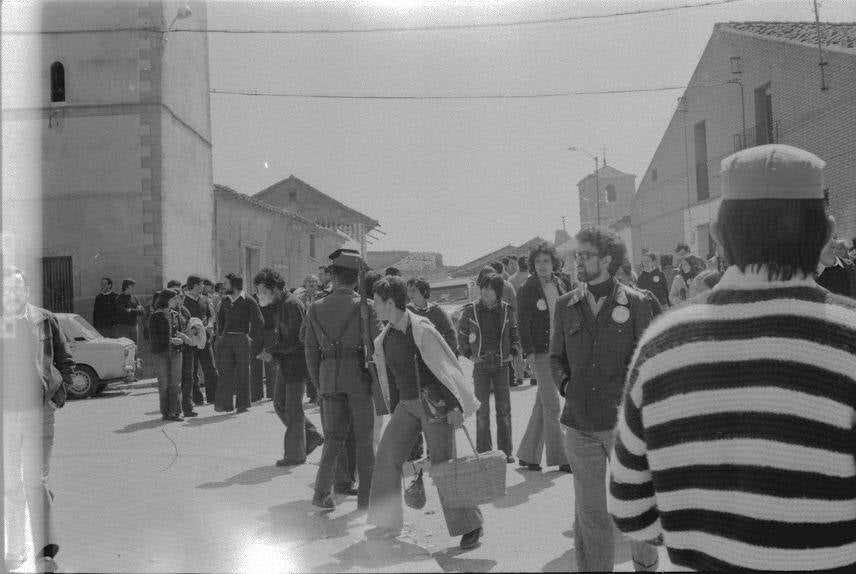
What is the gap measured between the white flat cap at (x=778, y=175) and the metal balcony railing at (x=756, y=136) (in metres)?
28.5

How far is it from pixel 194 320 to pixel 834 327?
1172 centimetres

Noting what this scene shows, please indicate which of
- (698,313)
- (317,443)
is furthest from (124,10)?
(698,313)

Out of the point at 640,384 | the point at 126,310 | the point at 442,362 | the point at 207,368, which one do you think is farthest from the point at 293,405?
the point at 126,310

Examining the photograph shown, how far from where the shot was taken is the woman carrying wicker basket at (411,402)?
17.9 feet

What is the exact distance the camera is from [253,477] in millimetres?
7945

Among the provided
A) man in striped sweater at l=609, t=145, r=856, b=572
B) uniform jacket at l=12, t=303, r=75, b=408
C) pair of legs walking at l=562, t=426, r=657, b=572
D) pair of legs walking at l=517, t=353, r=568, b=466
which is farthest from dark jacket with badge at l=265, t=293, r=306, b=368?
man in striped sweater at l=609, t=145, r=856, b=572

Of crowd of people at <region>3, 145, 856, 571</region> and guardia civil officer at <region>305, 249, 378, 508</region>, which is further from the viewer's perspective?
guardia civil officer at <region>305, 249, 378, 508</region>

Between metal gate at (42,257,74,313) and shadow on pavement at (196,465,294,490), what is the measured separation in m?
14.4

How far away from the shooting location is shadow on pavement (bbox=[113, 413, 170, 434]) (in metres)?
11.1

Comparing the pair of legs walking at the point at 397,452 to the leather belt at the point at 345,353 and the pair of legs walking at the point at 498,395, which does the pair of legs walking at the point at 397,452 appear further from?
the pair of legs walking at the point at 498,395

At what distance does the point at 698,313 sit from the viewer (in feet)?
6.14

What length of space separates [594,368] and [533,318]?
3.28 metres

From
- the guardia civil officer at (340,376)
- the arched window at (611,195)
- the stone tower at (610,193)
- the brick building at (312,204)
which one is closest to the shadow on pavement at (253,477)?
the guardia civil officer at (340,376)

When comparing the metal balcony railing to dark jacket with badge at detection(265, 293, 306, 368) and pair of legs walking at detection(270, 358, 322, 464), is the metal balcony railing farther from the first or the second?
pair of legs walking at detection(270, 358, 322, 464)
